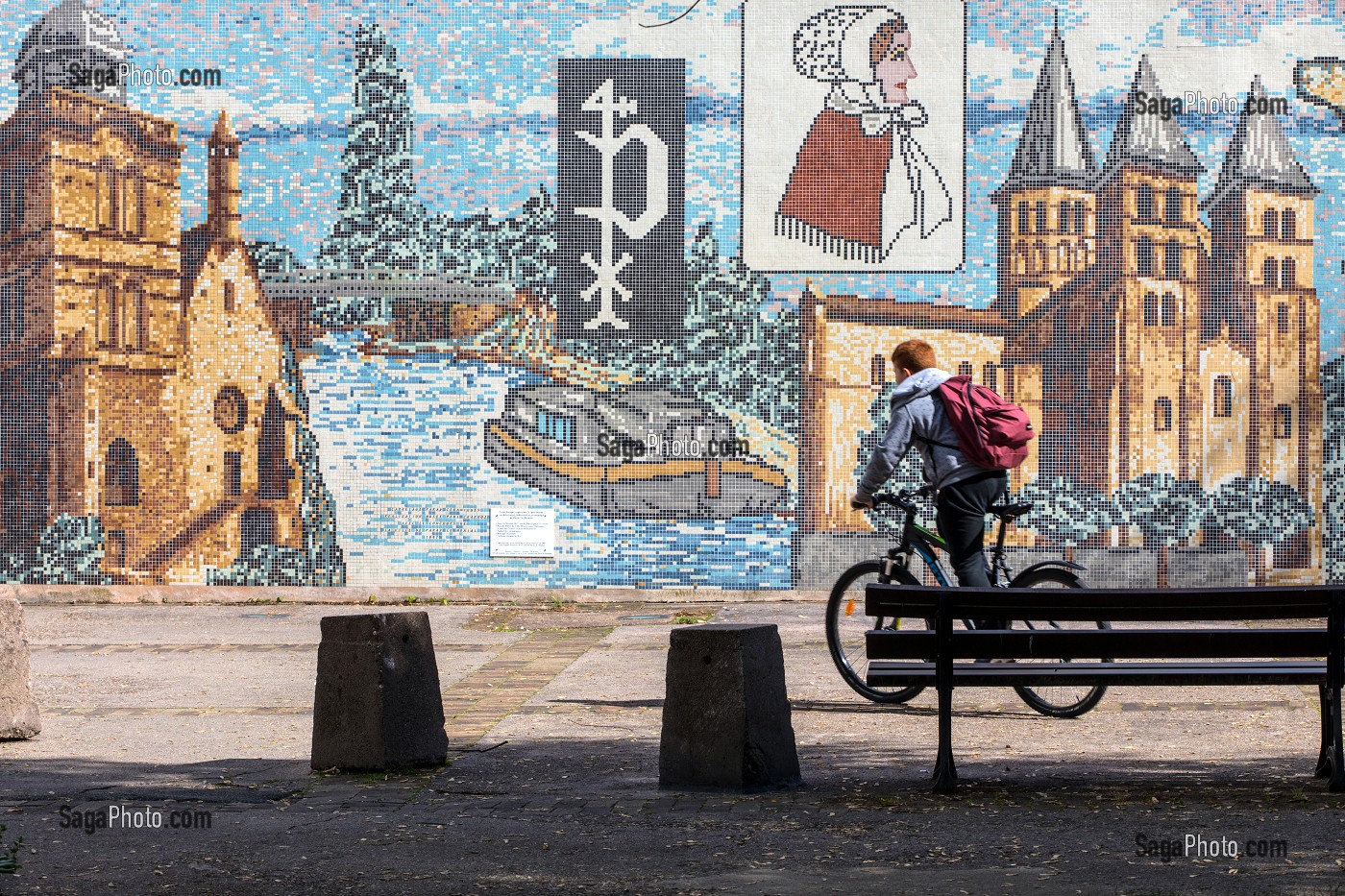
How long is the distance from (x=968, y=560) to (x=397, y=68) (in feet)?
26.8

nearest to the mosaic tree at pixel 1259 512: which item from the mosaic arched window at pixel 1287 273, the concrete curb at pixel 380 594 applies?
the mosaic arched window at pixel 1287 273

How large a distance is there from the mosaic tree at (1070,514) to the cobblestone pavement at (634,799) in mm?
4647

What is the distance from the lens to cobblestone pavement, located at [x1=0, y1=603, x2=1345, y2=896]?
472 cm

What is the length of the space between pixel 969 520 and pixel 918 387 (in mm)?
719

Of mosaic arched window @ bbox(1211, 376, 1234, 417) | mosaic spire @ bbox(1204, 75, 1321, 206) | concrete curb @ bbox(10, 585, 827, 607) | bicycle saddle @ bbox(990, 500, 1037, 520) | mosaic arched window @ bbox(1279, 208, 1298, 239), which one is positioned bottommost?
concrete curb @ bbox(10, 585, 827, 607)

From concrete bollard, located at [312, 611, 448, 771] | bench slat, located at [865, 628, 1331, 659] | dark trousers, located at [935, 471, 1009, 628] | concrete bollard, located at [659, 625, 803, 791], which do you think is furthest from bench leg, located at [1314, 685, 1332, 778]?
concrete bollard, located at [312, 611, 448, 771]

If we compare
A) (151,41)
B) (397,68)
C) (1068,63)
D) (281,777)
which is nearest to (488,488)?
(397,68)

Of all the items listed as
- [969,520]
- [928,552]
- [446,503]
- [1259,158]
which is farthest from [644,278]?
[969,520]

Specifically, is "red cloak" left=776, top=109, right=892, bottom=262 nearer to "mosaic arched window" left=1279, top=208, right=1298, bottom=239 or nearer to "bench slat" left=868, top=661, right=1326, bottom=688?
"mosaic arched window" left=1279, top=208, right=1298, bottom=239

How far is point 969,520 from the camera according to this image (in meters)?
7.85

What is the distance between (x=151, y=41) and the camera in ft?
46.0

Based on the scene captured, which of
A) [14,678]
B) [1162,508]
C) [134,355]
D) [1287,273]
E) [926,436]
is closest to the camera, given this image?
[14,678]

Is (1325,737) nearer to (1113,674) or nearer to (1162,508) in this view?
(1113,674)

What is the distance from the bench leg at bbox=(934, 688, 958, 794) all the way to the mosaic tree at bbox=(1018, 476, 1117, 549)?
802 centimetres
